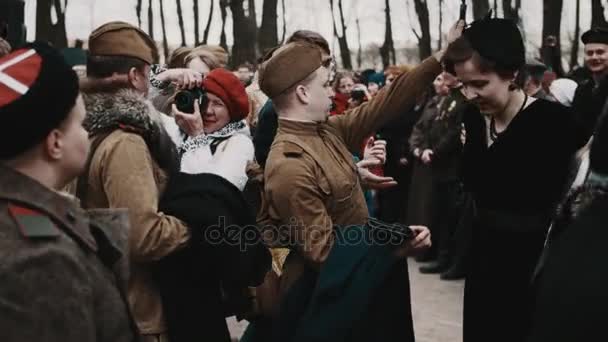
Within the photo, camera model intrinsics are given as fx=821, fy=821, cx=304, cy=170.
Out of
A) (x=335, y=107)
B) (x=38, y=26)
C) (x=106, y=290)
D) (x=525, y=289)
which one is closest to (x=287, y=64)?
(x=525, y=289)

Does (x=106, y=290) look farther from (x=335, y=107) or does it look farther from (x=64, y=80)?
(x=335, y=107)

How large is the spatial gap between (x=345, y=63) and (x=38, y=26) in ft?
75.4

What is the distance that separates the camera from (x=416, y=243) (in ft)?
11.2

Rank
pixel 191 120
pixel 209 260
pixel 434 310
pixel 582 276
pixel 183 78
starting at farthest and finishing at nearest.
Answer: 1. pixel 434 310
2. pixel 183 78
3. pixel 191 120
4. pixel 209 260
5. pixel 582 276

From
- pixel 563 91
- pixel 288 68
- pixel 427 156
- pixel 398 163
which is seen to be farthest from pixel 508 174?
pixel 398 163

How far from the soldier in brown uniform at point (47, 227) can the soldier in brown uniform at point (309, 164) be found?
53.6 inches

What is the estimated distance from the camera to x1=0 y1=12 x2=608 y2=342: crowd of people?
1924 mm

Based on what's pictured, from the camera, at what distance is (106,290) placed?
208 cm

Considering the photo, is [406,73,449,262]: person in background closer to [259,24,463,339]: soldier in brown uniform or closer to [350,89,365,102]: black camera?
[350,89,365,102]: black camera

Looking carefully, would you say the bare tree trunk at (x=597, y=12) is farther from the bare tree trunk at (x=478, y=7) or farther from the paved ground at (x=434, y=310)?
the paved ground at (x=434, y=310)

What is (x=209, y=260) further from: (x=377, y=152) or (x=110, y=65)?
(x=377, y=152)

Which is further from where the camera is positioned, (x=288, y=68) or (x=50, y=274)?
(x=288, y=68)

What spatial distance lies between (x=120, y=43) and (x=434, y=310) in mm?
4104

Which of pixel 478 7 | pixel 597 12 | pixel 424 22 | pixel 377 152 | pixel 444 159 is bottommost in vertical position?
pixel 424 22
